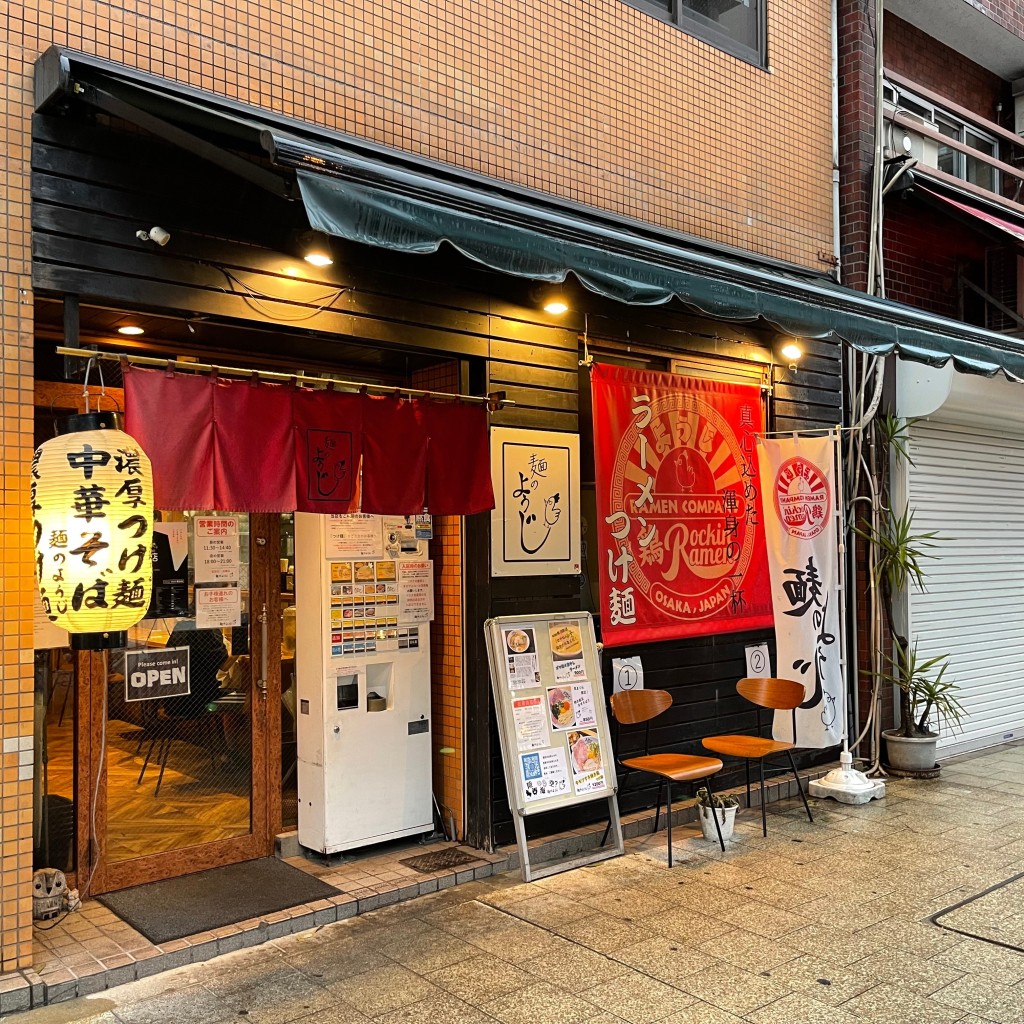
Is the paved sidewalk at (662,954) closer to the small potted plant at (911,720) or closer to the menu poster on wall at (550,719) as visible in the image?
the menu poster on wall at (550,719)

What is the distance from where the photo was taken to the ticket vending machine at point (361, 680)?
631 centimetres

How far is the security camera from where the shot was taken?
16.0ft

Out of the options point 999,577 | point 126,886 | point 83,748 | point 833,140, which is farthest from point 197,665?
point 999,577

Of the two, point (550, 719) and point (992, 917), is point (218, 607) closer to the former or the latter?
point (550, 719)

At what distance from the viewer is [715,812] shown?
6832mm

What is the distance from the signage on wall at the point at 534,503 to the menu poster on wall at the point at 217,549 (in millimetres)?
1729

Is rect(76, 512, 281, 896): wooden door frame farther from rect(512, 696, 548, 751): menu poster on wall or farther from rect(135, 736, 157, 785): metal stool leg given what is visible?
rect(512, 696, 548, 751): menu poster on wall

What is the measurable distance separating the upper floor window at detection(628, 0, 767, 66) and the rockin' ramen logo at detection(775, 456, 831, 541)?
3.86 metres

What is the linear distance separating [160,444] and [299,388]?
2.99ft

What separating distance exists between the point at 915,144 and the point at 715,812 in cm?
746

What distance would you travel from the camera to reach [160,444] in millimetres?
4855

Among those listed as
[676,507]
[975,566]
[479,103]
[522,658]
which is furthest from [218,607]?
[975,566]

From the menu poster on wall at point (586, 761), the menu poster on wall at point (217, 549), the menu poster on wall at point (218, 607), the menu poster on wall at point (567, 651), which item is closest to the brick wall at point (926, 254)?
the menu poster on wall at point (567, 651)

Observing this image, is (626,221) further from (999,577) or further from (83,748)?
(999,577)
